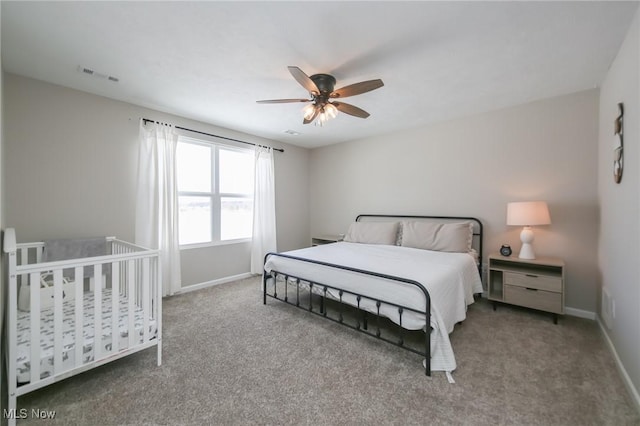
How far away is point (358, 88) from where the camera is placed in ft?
6.88

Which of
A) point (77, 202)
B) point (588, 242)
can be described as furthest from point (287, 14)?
point (588, 242)

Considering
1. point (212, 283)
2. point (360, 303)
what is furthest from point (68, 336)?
point (212, 283)

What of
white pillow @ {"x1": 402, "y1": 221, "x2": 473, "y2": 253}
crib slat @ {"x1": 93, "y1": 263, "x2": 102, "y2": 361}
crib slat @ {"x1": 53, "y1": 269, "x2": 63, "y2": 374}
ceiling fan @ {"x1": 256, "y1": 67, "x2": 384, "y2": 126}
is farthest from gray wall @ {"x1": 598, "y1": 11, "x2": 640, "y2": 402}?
crib slat @ {"x1": 53, "y1": 269, "x2": 63, "y2": 374}

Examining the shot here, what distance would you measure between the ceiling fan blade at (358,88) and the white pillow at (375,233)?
86.7 inches

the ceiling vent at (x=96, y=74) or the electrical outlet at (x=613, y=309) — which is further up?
the ceiling vent at (x=96, y=74)

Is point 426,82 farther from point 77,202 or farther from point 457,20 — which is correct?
point 77,202

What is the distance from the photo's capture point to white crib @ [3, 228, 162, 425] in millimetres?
1450

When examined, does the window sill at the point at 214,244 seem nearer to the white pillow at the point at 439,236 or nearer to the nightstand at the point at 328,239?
the nightstand at the point at 328,239

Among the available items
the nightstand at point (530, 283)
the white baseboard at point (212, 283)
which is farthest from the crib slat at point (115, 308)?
the nightstand at point (530, 283)

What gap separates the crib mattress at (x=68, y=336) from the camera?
1519 millimetres

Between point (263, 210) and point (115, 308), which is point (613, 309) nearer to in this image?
point (115, 308)

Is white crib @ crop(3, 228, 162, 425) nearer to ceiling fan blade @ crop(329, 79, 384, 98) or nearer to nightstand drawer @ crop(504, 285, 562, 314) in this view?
ceiling fan blade @ crop(329, 79, 384, 98)

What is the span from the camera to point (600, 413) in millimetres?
1482

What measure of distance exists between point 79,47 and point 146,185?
1512mm
